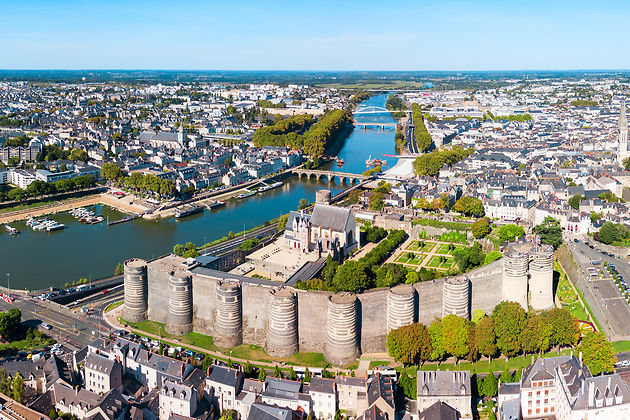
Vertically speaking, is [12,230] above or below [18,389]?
above

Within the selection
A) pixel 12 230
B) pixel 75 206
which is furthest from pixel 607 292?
pixel 75 206

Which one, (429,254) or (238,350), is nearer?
(238,350)

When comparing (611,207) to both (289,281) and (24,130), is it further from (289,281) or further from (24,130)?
(24,130)

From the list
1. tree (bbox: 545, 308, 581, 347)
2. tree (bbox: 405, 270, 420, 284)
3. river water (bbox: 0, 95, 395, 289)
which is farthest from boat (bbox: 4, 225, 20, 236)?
tree (bbox: 545, 308, 581, 347)

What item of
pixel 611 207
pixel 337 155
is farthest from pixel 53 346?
pixel 337 155

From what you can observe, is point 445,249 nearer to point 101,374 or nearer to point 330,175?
point 101,374

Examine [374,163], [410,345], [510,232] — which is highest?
[374,163]

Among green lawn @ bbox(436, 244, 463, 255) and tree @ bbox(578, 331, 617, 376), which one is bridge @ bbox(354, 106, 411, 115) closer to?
green lawn @ bbox(436, 244, 463, 255)
